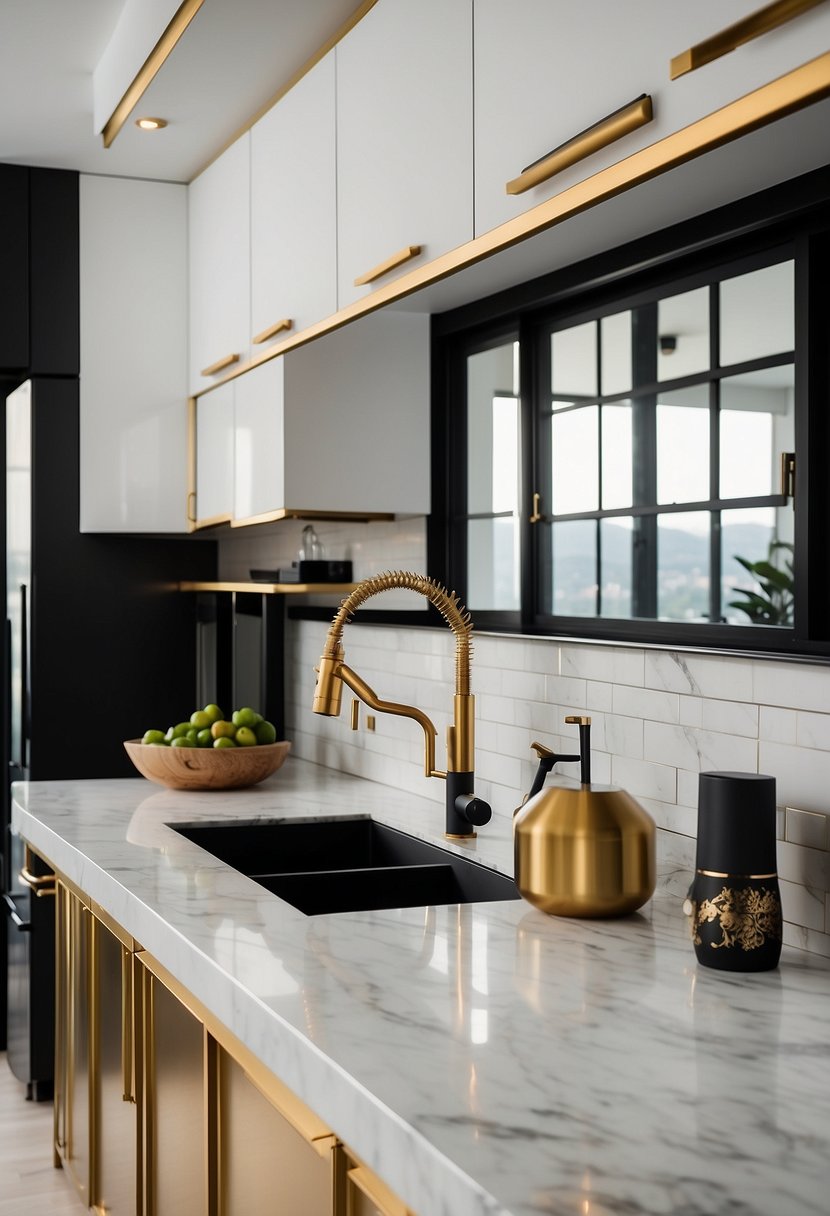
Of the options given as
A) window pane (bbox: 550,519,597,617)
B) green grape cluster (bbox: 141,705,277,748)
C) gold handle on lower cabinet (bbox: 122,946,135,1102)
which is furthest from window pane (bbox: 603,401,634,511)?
gold handle on lower cabinet (bbox: 122,946,135,1102)

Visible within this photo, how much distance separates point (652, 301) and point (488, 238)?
417 millimetres

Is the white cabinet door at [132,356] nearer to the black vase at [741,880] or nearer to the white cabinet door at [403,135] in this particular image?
the white cabinet door at [403,135]

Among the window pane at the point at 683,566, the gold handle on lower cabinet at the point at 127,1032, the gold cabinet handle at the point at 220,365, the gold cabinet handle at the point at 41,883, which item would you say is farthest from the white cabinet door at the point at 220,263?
the window pane at the point at 683,566

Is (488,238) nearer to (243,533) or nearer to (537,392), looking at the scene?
(537,392)

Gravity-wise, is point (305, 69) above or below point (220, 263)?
above

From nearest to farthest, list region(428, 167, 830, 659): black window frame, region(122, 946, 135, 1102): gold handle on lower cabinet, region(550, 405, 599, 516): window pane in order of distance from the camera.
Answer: region(428, 167, 830, 659): black window frame < region(122, 946, 135, 1102): gold handle on lower cabinet < region(550, 405, 599, 516): window pane

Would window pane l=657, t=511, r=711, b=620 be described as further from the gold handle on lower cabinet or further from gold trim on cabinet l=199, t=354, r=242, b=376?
the gold handle on lower cabinet

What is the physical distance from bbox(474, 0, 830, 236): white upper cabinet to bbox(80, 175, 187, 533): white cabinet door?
2.01 meters

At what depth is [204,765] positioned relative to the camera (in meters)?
2.98

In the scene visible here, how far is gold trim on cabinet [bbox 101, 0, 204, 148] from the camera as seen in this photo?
2512mm

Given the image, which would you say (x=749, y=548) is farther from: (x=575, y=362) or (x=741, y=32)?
(x=741, y=32)

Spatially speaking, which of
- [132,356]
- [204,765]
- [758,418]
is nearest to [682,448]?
[758,418]

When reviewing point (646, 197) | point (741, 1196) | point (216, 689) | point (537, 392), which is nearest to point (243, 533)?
point (216, 689)

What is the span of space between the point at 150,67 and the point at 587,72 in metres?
1.44
